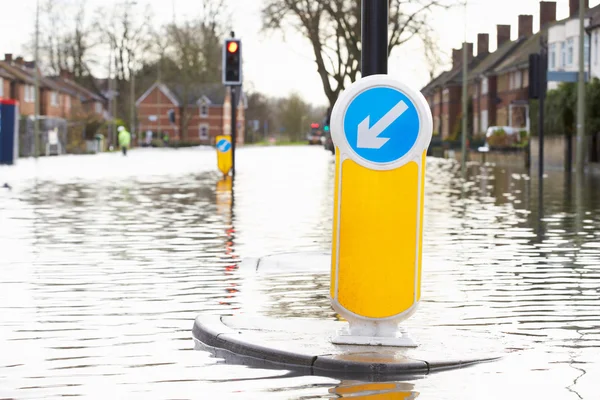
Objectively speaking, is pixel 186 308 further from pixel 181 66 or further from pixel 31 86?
pixel 181 66

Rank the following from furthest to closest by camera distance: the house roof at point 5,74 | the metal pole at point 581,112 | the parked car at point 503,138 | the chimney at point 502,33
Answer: the chimney at point 502,33 < the house roof at point 5,74 < the parked car at point 503,138 < the metal pole at point 581,112

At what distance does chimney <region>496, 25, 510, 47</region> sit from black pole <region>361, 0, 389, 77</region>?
3999 inches

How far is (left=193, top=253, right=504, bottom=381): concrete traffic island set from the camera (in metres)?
7.16

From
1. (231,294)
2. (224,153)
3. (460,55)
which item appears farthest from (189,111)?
(231,294)

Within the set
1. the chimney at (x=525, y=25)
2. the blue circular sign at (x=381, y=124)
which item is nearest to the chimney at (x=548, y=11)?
the chimney at (x=525, y=25)

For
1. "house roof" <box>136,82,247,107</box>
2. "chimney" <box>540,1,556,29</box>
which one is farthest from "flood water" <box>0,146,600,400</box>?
"house roof" <box>136,82,247,107</box>

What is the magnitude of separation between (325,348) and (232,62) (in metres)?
27.2

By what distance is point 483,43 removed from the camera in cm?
11544

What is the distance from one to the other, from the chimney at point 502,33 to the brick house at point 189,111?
142ft

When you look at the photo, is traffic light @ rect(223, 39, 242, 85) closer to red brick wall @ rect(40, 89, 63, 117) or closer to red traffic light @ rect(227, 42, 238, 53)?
red traffic light @ rect(227, 42, 238, 53)

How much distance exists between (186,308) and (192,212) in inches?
469

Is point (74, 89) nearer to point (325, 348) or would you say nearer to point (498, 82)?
point (498, 82)

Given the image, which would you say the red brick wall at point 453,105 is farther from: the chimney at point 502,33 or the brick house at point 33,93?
the brick house at point 33,93

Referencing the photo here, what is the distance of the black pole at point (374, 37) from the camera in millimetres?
8227
